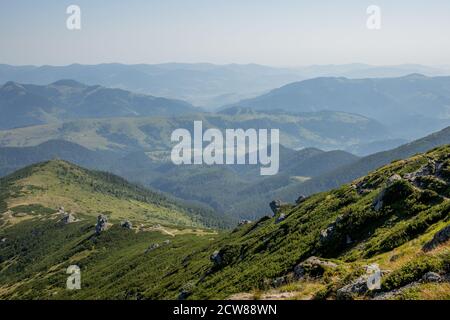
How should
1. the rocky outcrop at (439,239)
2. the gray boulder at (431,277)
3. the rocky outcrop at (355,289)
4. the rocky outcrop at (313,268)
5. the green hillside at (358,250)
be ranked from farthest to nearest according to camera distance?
the rocky outcrop at (313,268) → the rocky outcrop at (439,239) → the rocky outcrop at (355,289) → the green hillside at (358,250) → the gray boulder at (431,277)

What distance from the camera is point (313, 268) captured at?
34594 millimetres

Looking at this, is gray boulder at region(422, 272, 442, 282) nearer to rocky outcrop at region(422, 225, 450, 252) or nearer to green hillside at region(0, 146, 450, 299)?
green hillside at region(0, 146, 450, 299)

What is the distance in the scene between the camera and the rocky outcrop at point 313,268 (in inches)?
1335

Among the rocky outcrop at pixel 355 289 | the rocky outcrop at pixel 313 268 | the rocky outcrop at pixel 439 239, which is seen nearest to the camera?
the rocky outcrop at pixel 355 289

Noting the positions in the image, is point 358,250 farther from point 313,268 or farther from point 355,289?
point 355,289

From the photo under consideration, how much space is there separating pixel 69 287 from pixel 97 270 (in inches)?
645

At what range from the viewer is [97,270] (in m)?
190

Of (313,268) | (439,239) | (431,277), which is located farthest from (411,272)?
(313,268)

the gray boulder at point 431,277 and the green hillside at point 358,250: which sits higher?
the gray boulder at point 431,277

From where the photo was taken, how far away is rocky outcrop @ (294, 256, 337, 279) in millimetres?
33906

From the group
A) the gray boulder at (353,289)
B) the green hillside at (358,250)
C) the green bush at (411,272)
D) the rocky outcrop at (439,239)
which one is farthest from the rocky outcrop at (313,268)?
the green bush at (411,272)

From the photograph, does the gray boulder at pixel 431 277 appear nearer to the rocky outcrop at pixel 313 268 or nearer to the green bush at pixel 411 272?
the green bush at pixel 411 272
